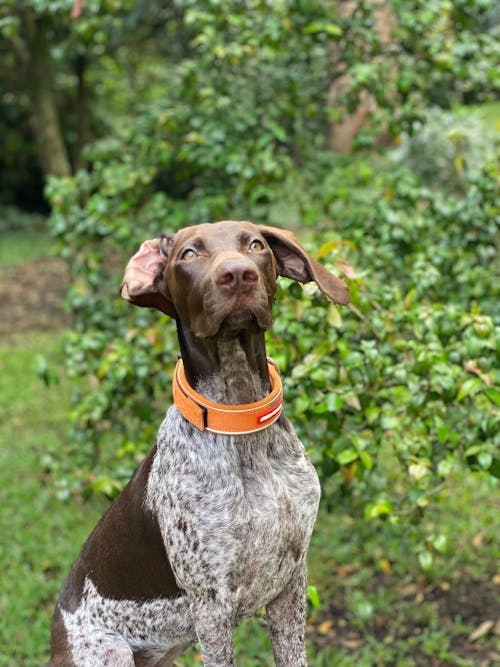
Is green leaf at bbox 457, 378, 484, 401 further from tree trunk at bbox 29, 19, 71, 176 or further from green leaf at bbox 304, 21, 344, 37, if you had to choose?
tree trunk at bbox 29, 19, 71, 176

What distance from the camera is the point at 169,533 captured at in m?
2.51

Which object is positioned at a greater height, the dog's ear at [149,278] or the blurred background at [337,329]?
the dog's ear at [149,278]

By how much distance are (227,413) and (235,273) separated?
1.59 feet

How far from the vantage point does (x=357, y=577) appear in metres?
4.68

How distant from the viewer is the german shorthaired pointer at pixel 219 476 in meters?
2.33

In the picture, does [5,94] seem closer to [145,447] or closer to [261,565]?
[145,447]

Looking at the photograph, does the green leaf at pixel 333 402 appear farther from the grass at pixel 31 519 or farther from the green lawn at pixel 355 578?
the grass at pixel 31 519

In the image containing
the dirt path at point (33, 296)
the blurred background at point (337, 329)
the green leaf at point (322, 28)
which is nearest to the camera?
the blurred background at point (337, 329)

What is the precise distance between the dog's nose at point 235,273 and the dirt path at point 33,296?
771 cm

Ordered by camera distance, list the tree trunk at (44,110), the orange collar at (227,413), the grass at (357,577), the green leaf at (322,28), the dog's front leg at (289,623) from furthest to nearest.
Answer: the tree trunk at (44,110) < the green leaf at (322,28) < the grass at (357,577) < the dog's front leg at (289,623) < the orange collar at (227,413)

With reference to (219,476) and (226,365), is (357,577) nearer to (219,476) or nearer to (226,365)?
(219,476)

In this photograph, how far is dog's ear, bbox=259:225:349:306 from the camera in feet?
8.02

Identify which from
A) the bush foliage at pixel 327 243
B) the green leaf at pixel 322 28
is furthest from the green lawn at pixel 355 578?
the green leaf at pixel 322 28

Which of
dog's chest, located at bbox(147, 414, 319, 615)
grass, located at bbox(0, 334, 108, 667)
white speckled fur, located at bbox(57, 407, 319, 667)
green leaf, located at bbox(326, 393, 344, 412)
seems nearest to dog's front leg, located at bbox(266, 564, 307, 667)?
white speckled fur, located at bbox(57, 407, 319, 667)
